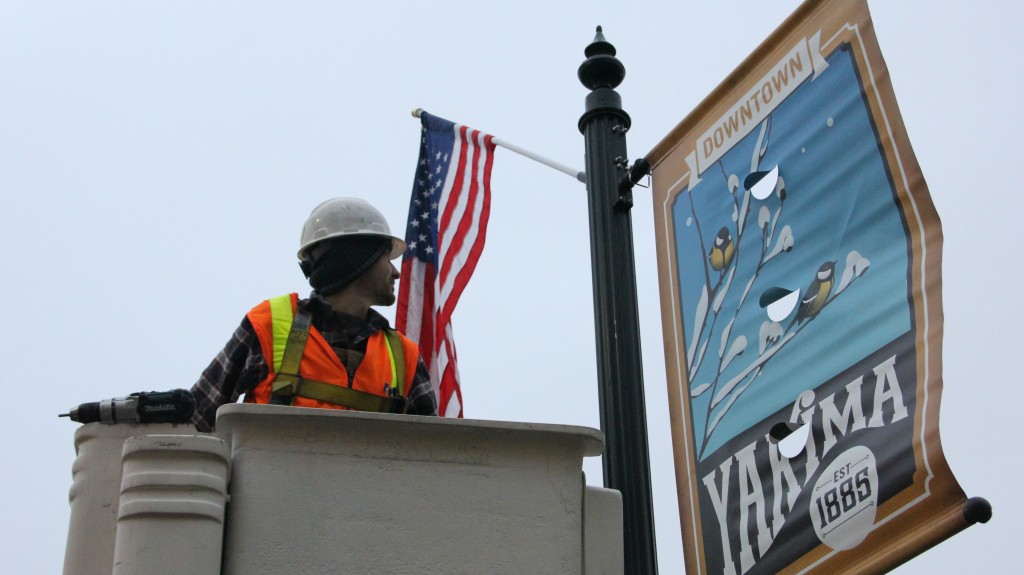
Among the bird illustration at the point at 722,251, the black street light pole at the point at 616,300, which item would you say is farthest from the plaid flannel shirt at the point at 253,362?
the bird illustration at the point at 722,251

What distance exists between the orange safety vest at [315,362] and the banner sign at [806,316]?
1.96 m

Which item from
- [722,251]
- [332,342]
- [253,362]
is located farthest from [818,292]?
[253,362]

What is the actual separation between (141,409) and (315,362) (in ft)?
2.23

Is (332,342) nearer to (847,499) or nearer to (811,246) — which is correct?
(847,499)

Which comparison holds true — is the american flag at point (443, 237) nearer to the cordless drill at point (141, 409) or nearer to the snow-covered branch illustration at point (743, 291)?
the snow-covered branch illustration at point (743, 291)

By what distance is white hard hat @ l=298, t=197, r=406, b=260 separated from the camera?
5641 millimetres

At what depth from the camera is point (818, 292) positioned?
638 centimetres

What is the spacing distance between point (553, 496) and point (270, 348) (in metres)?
1.34

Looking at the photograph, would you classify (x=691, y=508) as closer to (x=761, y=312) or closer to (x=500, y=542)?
(x=761, y=312)

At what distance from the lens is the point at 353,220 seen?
565 cm

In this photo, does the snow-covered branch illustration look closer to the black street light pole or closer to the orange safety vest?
the black street light pole

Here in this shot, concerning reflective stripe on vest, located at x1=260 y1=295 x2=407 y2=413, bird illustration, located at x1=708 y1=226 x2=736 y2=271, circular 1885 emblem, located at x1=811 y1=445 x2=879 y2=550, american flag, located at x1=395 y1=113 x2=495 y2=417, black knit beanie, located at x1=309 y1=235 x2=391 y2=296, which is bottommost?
circular 1885 emblem, located at x1=811 y1=445 x2=879 y2=550

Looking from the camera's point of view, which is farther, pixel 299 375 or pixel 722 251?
pixel 722 251

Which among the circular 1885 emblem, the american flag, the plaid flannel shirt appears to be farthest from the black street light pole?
the american flag
